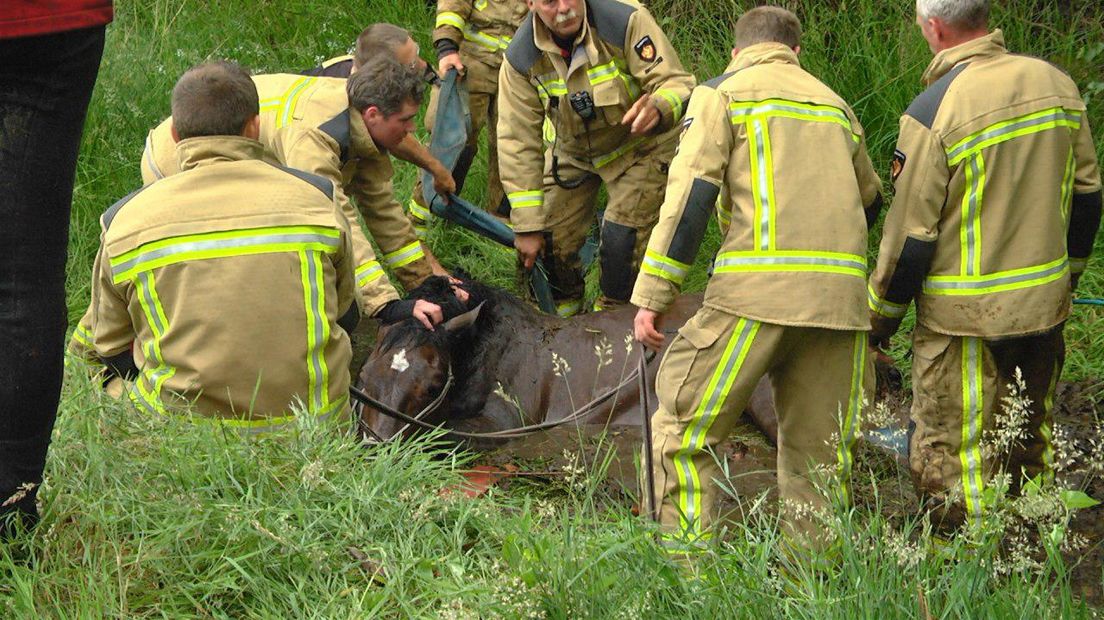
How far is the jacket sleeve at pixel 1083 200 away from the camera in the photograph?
4582 mm

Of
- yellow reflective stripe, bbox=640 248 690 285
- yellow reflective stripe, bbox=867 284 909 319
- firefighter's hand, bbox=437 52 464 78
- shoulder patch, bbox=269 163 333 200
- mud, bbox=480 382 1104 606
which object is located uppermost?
shoulder patch, bbox=269 163 333 200

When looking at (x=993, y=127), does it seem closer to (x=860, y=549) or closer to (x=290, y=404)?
(x=860, y=549)

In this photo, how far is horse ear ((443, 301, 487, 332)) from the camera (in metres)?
6.11

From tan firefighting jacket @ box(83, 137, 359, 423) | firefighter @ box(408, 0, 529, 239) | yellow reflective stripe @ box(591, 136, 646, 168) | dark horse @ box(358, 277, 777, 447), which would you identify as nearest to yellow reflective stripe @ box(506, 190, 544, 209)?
yellow reflective stripe @ box(591, 136, 646, 168)

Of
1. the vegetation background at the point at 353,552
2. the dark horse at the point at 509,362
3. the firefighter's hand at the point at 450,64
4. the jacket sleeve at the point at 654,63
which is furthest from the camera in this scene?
the firefighter's hand at the point at 450,64

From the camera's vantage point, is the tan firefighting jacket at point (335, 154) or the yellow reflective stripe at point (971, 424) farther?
the tan firefighting jacket at point (335, 154)

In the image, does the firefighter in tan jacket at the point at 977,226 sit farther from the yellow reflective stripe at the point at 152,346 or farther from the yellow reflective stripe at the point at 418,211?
the yellow reflective stripe at the point at 418,211

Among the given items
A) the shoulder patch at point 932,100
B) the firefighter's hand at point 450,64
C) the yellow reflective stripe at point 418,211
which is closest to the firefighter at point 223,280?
the shoulder patch at point 932,100

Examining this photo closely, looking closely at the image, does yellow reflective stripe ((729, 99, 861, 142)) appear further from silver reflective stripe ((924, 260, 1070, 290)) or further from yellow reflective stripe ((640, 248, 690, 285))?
silver reflective stripe ((924, 260, 1070, 290))

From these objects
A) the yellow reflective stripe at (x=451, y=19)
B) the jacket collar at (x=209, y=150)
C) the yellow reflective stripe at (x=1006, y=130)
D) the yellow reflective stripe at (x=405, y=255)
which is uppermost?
the yellow reflective stripe at (x=1006, y=130)

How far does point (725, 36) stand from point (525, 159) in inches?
106

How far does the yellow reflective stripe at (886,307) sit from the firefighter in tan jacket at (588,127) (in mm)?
1708

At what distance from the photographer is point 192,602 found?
289 centimetres

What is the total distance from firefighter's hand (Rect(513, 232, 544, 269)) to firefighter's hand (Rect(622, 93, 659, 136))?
96 cm
